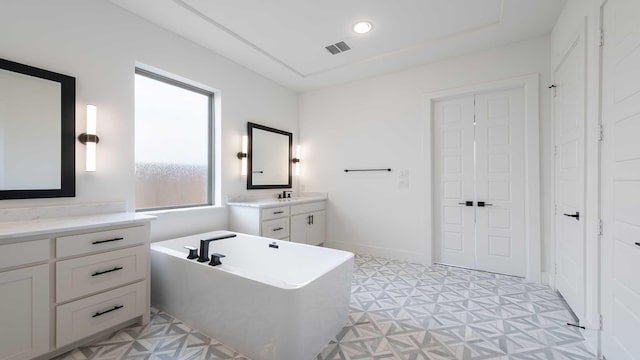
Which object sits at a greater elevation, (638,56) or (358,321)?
(638,56)

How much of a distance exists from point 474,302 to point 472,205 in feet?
4.02

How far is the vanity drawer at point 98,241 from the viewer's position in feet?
5.15

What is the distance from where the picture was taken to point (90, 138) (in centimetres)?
204

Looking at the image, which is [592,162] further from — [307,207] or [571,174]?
[307,207]

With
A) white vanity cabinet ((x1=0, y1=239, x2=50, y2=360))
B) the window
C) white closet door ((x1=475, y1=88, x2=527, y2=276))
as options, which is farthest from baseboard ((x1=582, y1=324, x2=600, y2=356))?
the window

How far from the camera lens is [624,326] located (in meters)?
1.40

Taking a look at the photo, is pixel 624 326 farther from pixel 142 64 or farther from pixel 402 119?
pixel 142 64

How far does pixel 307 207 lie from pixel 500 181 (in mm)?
2429

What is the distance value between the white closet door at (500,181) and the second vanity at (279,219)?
214 centimetres

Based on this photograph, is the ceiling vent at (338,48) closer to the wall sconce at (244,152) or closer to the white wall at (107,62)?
the white wall at (107,62)

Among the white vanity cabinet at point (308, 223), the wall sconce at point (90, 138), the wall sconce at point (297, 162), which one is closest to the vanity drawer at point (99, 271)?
the wall sconce at point (90, 138)

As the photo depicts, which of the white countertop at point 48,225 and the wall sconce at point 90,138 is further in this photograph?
the wall sconce at point 90,138

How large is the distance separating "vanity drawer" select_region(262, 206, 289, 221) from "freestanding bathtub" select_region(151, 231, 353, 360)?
715mm

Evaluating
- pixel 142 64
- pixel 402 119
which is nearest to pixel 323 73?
pixel 402 119
